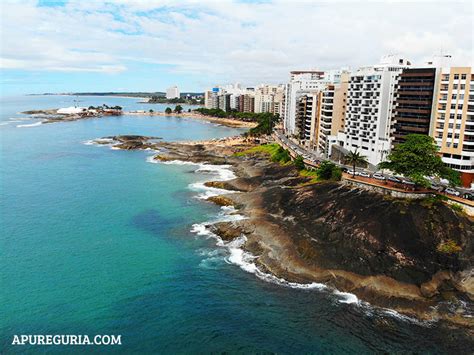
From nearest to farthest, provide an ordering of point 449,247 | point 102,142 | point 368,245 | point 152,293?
1. point 152,293
2. point 449,247
3. point 368,245
4. point 102,142

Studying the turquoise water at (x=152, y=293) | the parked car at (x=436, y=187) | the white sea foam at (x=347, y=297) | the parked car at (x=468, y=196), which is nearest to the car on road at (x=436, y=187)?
the parked car at (x=436, y=187)

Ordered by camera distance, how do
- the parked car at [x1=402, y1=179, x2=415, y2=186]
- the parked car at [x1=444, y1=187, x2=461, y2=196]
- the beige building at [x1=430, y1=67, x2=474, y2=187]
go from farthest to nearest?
1. the beige building at [x1=430, y1=67, x2=474, y2=187]
2. the parked car at [x1=402, y1=179, x2=415, y2=186]
3. the parked car at [x1=444, y1=187, x2=461, y2=196]

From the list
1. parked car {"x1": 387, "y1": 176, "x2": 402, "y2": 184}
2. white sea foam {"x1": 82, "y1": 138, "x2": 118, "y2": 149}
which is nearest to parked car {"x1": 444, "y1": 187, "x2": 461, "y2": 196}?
parked car {"x1": 387, "y1": 176, "x2": 402, "y2": 184}

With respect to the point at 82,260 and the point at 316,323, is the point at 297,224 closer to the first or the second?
the point at 316,323

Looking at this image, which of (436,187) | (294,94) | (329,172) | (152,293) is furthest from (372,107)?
(294,94)

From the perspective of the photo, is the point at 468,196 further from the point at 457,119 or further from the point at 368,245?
the point at 368,245

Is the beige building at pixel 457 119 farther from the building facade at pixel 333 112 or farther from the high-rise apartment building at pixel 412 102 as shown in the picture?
the building facade at pixel 333 112

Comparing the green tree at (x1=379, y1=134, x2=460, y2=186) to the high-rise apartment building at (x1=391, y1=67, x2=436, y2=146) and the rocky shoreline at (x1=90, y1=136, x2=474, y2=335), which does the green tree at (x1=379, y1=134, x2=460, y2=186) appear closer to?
the rocky shoreline at (x1=90, y1=136, x2=474, y2=335)
